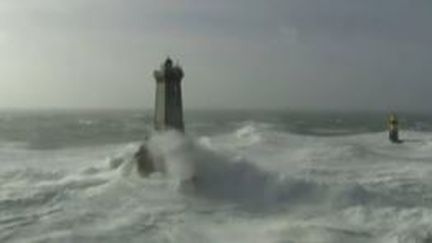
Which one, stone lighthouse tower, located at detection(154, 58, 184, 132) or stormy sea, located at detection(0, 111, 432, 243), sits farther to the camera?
stone lighthouse tower, located at detection(154, 58, 184, 132)

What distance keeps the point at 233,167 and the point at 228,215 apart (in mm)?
6325

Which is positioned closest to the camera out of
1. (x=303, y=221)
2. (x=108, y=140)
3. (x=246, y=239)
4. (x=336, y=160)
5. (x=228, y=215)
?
(x=246, y=239)

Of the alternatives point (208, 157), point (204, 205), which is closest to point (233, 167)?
point (208, 157)

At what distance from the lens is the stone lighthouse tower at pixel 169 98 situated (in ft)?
86.0

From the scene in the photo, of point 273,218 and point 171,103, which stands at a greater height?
point 171,103

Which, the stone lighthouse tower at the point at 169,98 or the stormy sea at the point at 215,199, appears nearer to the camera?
the stormy sea at the point at 215,199

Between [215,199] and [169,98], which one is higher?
[169,98]

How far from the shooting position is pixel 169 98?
26344 mm

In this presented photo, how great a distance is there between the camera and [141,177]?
80.4 feet

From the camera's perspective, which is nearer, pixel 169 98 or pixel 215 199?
pixel 215 199

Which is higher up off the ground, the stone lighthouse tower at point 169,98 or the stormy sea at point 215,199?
the stone lighthouse tower at point 169,98

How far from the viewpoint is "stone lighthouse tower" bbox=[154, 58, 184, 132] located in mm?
26203

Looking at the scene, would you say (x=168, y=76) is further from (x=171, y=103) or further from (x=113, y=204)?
(x=113, y=204)

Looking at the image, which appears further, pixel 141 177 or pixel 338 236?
pixel 141 177
